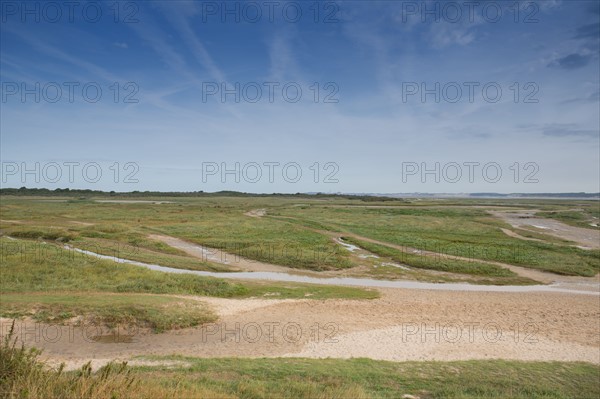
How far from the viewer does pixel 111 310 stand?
2133 centimetres

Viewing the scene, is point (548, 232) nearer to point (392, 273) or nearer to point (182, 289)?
point (392, 273)

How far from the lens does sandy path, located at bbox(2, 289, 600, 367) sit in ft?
59.5

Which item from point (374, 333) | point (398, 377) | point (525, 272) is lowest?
point (525, 272)

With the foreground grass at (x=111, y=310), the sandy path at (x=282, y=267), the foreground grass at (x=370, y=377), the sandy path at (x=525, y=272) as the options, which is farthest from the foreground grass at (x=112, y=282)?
the sandy path at (x=525, y=272)

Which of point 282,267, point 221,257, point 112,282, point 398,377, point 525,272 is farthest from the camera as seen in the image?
point 221,257

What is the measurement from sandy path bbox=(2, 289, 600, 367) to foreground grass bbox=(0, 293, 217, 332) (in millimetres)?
809

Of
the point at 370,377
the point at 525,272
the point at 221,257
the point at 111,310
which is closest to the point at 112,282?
the point at 111,310

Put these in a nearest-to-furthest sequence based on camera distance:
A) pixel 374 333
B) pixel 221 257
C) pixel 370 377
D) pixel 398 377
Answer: pixel 370 377 → pixel 398 377 → pixel 374 333 → pixel 221 257

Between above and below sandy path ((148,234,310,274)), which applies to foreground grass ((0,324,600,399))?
above

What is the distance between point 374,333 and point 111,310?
50.3ft

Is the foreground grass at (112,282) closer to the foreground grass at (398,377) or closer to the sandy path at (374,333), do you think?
the sandy path at (374,333)

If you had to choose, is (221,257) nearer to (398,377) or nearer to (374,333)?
(374,333)

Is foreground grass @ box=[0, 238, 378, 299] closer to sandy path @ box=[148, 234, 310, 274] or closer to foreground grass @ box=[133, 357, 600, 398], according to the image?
sandy path @ box=[148, 234, 310, 274]

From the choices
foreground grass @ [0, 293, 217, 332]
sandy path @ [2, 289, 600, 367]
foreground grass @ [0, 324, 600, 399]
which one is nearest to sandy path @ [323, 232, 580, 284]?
sandy path @ [2, 289, 600, 367]
